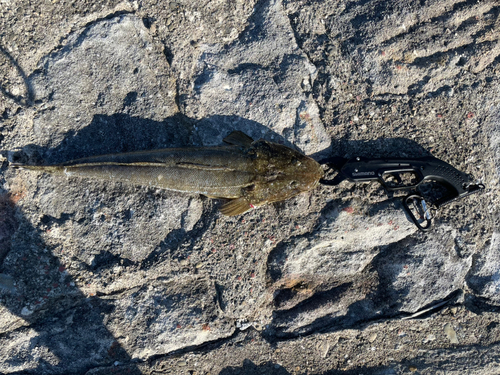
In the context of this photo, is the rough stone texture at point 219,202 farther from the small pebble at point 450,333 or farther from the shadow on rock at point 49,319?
the small pebble at point 450,333

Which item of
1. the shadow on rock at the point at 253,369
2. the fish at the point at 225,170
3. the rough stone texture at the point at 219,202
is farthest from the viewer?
the shadow on rock at the point at 253,369

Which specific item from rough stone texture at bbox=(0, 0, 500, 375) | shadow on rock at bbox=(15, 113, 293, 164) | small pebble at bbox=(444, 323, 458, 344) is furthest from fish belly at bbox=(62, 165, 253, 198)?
small pebble at bbox=(444, 323, 458, 344)

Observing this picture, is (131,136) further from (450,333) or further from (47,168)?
(450,333)

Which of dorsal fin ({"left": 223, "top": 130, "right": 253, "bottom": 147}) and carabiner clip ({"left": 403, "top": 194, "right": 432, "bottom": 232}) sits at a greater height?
dorsal fin ({"left": 223, "top": 130, "right": 253, "bottom": 147})

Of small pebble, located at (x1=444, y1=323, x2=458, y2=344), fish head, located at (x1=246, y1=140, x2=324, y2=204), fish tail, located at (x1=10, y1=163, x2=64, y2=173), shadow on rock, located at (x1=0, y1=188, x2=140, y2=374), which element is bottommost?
small pebble, located at (x1=444, y1=323, x2=458, y2=344)

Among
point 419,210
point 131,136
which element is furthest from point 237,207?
point 419,210

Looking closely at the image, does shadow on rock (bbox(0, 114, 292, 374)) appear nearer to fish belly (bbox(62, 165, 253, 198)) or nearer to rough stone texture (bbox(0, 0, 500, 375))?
rough stone texture (bbox(0, 0, 500, 375))

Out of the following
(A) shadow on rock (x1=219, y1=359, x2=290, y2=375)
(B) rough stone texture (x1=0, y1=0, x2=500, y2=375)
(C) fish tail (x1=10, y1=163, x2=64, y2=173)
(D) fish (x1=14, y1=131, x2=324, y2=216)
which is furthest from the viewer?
(A) shadow on rock (x1=219, y1=359, x2=290, y2=375)

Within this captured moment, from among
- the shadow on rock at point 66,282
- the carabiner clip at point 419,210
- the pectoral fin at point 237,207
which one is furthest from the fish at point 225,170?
the carabiner clip at point 419,210
